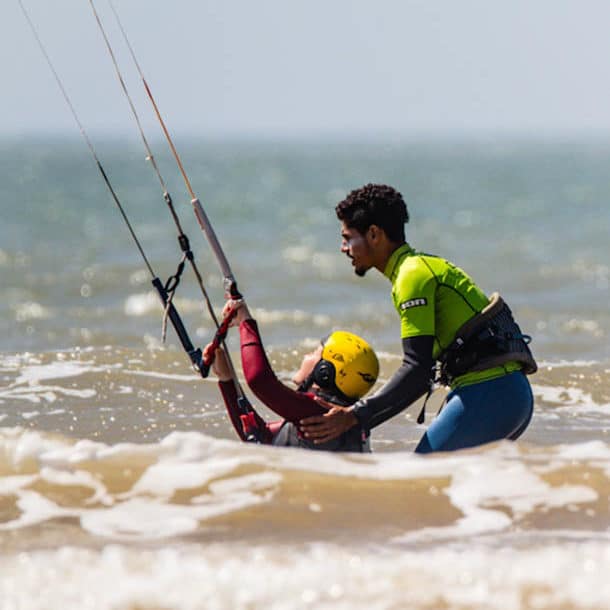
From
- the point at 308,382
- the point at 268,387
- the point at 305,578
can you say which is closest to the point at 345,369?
the point at 308,382

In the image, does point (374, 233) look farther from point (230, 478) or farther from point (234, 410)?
point (230, 478)

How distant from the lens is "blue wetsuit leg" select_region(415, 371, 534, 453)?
6090 mm

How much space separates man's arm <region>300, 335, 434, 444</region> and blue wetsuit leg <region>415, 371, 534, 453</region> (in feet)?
1.04

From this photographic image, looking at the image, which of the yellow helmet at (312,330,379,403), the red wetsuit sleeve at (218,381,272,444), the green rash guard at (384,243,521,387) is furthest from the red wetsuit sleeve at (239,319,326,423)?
the green rash guard at (384,243,521,387)

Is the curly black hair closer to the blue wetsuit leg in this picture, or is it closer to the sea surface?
the blue wetsuit leg

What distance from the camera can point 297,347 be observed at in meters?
14.3

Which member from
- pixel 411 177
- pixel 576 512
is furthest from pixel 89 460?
pixel 411 177

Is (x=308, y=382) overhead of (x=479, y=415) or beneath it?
overhead

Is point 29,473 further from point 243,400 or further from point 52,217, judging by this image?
point 52,217

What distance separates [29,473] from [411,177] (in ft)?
234

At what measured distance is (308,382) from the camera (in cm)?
607

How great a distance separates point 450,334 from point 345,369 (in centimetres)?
52

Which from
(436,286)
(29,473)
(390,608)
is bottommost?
(390,608)

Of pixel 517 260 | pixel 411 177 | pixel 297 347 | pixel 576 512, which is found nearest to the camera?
pixel 576 512
